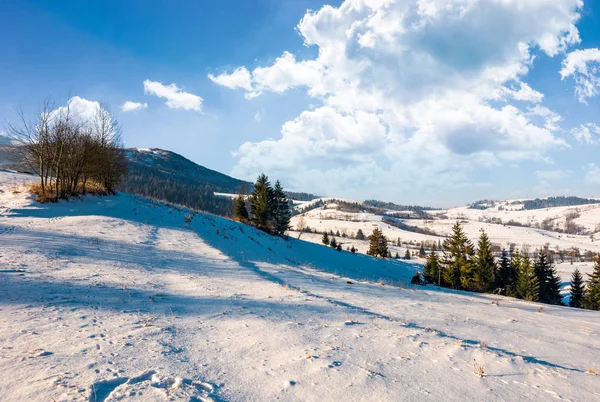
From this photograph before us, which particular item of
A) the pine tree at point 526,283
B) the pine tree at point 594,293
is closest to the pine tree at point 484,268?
the pine tree at point 526,283

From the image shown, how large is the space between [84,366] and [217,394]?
75.0 inches

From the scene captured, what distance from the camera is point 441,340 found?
591cm

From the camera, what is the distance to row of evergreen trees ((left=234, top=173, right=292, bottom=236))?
51.3m

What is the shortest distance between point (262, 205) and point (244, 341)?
46251 mm

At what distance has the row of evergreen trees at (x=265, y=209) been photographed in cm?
5131

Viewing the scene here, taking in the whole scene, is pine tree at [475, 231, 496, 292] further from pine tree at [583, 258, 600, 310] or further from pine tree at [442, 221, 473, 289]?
pine tree at [583, 258, 600, 310]

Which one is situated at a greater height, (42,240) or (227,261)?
(42,240)

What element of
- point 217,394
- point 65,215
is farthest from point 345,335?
point 65,215

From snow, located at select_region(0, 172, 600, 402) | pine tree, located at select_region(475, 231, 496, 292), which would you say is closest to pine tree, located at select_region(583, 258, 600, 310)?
pine tree, located at select_region(475, 231, 496, 292)

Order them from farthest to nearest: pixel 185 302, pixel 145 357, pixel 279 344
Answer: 1. pixel 185 302
2. pixel 279 344
3. pixel 145 357

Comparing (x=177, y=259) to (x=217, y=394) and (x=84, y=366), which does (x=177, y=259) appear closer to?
(x=84, y=366)

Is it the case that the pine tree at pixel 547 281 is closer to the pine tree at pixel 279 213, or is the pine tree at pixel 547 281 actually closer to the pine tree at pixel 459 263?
the pine tree at pixel 459 263

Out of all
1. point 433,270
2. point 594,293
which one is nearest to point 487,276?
point 433,270

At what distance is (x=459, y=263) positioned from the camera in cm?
4103
